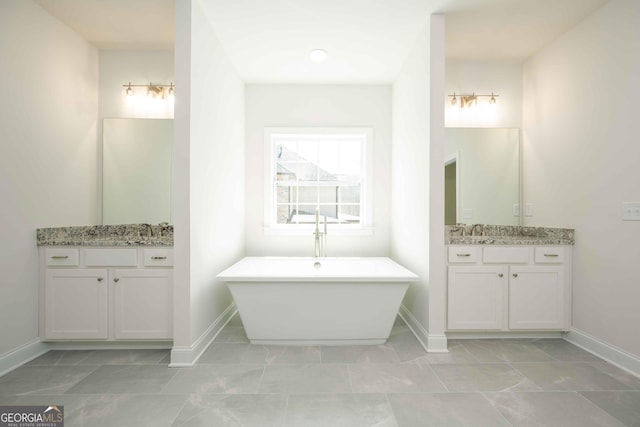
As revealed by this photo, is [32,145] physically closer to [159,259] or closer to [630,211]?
[159,259]

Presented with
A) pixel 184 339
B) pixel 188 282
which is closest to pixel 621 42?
pixel 188 282

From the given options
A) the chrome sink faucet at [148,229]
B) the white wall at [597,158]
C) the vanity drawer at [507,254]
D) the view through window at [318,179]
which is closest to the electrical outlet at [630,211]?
the white wall at [597,158]

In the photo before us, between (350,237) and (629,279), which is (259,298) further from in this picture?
(629,279)

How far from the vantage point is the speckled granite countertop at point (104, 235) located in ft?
8.41

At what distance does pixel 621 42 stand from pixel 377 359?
9.76ft

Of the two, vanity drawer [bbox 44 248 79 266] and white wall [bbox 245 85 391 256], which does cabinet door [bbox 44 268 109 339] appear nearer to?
vanity drawer [bbox 44 248 79 266]

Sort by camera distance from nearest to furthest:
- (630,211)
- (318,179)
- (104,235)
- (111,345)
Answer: (630,211)
(111,345)
(104,235)
(318,179)

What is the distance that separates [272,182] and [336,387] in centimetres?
248

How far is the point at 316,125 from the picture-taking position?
3893 millimetres

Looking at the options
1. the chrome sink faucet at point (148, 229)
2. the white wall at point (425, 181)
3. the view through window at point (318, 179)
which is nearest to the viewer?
the white wall at point (425, 181)

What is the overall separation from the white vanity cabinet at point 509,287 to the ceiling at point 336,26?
1924 millimetres

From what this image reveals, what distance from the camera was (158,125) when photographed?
3.23 metres

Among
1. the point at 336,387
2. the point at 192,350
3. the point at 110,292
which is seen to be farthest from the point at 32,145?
the point at 336,387

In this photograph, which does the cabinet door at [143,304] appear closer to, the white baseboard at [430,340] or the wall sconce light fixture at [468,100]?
the white baseboard at [430,340]
